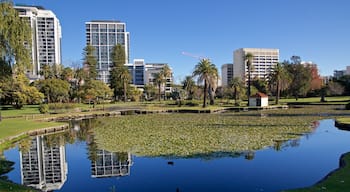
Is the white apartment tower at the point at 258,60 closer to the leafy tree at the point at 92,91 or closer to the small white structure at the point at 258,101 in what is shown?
the leafy tree at the point at 92,91

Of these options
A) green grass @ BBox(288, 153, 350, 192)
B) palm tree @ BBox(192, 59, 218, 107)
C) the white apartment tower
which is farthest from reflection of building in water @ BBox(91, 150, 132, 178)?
the white apartment tower

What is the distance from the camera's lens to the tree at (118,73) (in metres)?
76.4

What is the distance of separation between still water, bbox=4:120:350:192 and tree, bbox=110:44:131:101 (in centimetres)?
6099

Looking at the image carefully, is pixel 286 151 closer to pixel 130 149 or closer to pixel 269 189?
pixel 269 189

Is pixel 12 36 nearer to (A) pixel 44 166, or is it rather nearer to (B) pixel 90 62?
(A) pixel 44 166

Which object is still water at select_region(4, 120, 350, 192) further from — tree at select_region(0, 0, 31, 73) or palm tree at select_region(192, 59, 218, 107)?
palm tree at select_region(192, 59, 218, 107)

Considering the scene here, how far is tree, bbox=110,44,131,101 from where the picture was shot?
251 ft

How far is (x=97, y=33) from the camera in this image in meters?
142

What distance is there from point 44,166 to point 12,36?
1240 centimetres

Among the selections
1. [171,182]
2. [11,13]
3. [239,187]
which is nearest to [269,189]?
[239,187]

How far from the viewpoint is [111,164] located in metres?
12.3

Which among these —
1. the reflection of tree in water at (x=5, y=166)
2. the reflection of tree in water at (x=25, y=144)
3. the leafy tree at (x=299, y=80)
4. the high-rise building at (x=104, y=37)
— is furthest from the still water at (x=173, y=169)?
the high-rise building at (x=104, y=37)

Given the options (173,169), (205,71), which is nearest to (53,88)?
(205,71)

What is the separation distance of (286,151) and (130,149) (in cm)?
831
